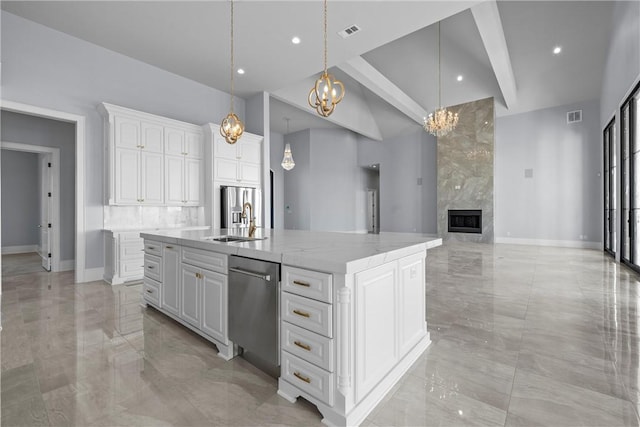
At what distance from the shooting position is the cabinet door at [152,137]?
15.8ft

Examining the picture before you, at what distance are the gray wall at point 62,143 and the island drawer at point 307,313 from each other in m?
5.86

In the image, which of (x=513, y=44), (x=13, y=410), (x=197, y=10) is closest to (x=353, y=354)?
(x=13, y=410)

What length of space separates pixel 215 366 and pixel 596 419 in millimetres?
2196

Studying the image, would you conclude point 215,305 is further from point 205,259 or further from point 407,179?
point 407,179

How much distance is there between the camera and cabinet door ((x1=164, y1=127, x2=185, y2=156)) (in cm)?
508

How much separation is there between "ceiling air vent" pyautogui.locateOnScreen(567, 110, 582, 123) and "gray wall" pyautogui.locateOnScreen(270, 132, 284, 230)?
8144mm

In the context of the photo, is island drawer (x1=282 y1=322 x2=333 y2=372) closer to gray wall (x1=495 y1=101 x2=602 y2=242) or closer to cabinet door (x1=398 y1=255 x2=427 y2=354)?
cabinet door (x1=398 y1=255 x2=427 y2=354)

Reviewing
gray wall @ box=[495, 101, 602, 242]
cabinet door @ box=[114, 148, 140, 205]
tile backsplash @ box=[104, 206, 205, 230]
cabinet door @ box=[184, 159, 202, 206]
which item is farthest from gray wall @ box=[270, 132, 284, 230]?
gray wall @ box=[495, 101, 602, 242]

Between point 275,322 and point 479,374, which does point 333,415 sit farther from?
point 479,374

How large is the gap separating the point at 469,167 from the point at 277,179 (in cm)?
642

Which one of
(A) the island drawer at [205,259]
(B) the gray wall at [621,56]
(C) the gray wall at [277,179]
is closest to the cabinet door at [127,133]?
(A) the island drawer at [205,259]

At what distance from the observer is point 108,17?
393 centimetres

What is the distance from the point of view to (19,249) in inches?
298

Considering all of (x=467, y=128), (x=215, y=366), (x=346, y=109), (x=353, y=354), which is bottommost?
(x=215, y=366)
